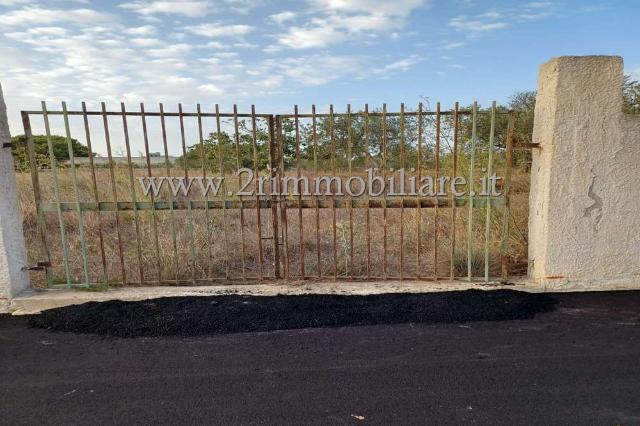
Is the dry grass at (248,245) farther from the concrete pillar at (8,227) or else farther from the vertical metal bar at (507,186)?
the concrete pillar at (8,227)

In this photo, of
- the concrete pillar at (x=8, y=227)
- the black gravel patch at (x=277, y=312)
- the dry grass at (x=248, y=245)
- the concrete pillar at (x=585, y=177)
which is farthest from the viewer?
the dry grass at (x=248, y=245)

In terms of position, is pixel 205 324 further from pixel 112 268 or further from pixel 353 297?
pixel 112 268

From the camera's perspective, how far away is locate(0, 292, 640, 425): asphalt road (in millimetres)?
2688

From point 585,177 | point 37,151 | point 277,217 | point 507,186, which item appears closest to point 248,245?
point 277,217

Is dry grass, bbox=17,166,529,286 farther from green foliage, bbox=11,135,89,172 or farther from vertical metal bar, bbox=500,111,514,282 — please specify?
green foliage, bbox=11,135,89,172

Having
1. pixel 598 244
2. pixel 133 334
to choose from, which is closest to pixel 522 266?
pixel 598 244

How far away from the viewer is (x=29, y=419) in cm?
270

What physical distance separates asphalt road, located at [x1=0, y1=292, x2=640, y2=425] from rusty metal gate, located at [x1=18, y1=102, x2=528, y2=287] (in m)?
1.21

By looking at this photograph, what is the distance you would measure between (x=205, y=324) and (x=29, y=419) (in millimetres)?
1628

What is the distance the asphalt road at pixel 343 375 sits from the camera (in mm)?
2688

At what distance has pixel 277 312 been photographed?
14.2ft

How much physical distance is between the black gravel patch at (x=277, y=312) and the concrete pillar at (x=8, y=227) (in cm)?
58

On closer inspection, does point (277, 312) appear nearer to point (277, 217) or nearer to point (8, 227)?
point (277, 217)

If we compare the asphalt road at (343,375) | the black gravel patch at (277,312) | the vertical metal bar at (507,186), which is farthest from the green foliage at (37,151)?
the vertical metal bar at (507,186)
